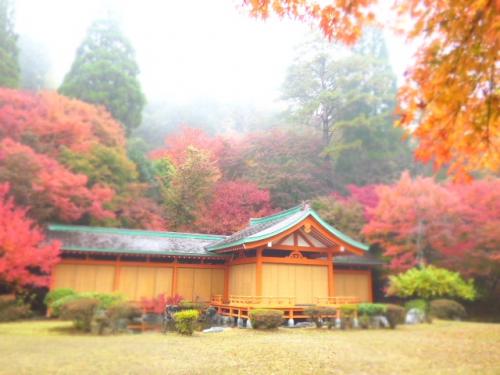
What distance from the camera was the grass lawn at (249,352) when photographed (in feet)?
24.9

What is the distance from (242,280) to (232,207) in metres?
8.05

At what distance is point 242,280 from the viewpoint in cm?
1805

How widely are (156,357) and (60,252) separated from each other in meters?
10.1

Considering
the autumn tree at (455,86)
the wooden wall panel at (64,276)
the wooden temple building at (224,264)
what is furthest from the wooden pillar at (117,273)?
the autumn tree at (455,86)

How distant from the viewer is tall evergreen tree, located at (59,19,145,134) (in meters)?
29.3

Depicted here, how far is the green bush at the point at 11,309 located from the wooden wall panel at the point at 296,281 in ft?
30.1

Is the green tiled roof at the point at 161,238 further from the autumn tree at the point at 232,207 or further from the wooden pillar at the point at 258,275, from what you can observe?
the autumn tree at the point at 232,207

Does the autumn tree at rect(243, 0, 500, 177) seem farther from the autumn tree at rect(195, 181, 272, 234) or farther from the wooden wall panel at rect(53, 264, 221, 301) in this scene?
the autumn tree at rect(195, 181, 272, 234)

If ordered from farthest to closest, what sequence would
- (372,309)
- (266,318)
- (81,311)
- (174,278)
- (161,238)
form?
(161,238), (174,278), (372,309), (266,318), (81,311)

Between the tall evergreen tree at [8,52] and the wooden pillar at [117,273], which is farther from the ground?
the tall evergreen tree at [8,52]

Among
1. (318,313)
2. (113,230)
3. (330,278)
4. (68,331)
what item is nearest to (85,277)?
(113,230)

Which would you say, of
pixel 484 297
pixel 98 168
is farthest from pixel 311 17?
pixel 484 297

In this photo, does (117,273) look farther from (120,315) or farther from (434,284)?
(434,284)

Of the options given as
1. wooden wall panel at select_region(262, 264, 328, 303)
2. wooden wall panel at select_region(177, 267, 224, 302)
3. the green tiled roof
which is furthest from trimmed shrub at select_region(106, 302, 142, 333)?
wooden wall panel at select_region(177, 267, 224, 302)
